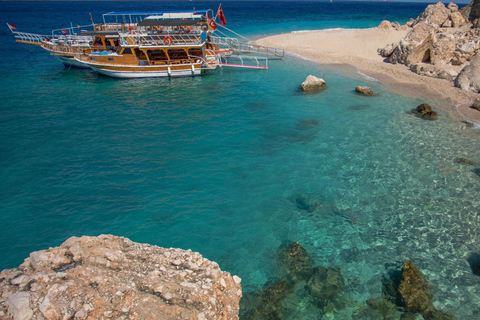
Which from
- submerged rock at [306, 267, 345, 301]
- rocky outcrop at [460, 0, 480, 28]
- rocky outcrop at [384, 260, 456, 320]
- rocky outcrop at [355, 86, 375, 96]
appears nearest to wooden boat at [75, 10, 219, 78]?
rocky outcrop at [355, 86, 375, 96]

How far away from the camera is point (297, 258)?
11.4 meters

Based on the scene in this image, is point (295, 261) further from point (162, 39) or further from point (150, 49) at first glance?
point (150, 49)

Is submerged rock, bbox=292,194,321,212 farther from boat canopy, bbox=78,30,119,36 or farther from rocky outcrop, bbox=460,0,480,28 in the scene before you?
rocky outcrop, bbox=460,0,480,28

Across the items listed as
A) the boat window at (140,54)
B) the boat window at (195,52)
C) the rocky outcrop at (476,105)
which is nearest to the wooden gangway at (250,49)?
the boat window at (195,52)

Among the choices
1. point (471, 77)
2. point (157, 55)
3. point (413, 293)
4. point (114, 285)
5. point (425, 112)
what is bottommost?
point (413, 293)

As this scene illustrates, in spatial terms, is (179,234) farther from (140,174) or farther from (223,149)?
(223,149)

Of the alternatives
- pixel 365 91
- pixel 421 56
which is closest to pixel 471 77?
pixel 421 56

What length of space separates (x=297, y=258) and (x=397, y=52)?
3681cm

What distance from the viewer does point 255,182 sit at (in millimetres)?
16062

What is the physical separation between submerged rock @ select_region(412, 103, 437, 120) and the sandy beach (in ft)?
6.79

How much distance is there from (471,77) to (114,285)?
35703 millimetres

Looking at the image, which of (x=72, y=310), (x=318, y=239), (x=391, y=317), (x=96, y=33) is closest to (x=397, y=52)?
(x=318, y=239)

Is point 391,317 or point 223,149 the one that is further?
point 223,149

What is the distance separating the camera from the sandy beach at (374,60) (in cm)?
2675
